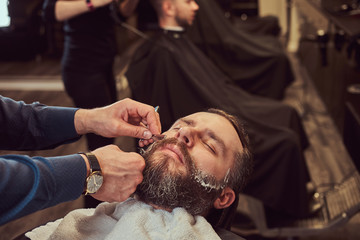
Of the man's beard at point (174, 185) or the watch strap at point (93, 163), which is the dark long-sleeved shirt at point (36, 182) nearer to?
the watch strap at point (93, 163)

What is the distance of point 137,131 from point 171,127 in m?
0.23

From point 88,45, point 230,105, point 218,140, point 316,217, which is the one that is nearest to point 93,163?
point 218,140

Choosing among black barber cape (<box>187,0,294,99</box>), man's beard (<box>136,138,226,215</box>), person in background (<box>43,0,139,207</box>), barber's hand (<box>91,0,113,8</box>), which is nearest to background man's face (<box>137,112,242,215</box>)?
man's beard (<box>136,138,226,215</box>)

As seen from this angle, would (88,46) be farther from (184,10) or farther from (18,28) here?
(184,10)

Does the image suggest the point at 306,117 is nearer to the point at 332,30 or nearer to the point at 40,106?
the point at 332,30

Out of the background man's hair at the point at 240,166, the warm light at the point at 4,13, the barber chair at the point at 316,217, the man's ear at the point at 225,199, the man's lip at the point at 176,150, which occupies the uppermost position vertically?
the warm light at the point at 4,13

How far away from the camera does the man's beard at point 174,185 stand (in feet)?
3.77

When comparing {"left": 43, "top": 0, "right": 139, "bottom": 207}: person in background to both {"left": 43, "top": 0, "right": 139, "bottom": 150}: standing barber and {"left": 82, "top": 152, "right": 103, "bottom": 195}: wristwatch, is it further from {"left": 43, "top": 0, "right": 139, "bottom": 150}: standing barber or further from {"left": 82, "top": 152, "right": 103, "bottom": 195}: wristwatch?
{"left": 82, "top": 152, "right": 103, "bottom": 195}: wristwatch

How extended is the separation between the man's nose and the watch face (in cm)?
32

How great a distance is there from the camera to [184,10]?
90.5 inches

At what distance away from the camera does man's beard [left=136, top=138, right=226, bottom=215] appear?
1150 mm

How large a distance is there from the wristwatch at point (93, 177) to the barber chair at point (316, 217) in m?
1.15

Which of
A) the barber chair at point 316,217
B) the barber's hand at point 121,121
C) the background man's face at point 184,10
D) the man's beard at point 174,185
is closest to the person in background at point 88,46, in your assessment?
the background man's face at point 184,10

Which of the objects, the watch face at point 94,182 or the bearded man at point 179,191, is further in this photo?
the bearded man at point 179,191
